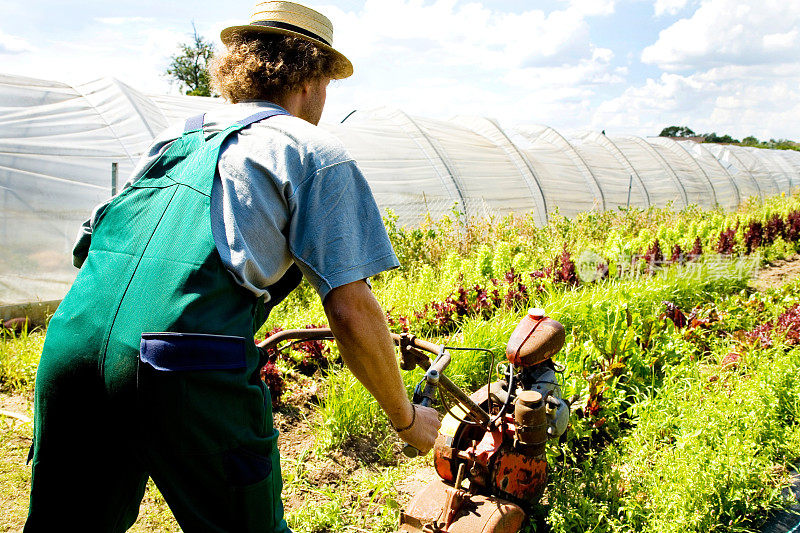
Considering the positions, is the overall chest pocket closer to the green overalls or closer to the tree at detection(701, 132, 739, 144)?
the green overalls

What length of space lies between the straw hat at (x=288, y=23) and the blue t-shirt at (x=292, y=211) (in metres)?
0.36

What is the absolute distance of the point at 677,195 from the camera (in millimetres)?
15750

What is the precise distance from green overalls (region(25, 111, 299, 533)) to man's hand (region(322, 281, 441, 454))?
23 cm

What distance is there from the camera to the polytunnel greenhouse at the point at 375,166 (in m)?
5.73

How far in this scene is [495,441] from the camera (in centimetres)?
255

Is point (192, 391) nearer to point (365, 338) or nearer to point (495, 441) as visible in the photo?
point (365, 338)

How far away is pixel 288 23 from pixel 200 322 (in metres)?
0.91

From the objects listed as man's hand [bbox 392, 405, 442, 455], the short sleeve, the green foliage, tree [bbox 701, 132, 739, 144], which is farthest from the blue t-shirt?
tree [bbox 701, 132, 739, 144]

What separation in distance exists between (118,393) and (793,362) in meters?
4.19

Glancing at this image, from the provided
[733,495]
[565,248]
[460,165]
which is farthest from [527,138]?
[733,495]

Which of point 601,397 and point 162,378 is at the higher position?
point 162,378

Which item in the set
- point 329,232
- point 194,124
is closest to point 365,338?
point 329,232

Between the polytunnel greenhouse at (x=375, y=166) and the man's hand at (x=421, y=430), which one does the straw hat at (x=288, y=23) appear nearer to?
the man's hand at (x=421, y=430)

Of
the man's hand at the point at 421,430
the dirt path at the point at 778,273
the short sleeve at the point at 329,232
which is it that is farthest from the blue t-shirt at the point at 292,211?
the dirt path at the point at 778,273
